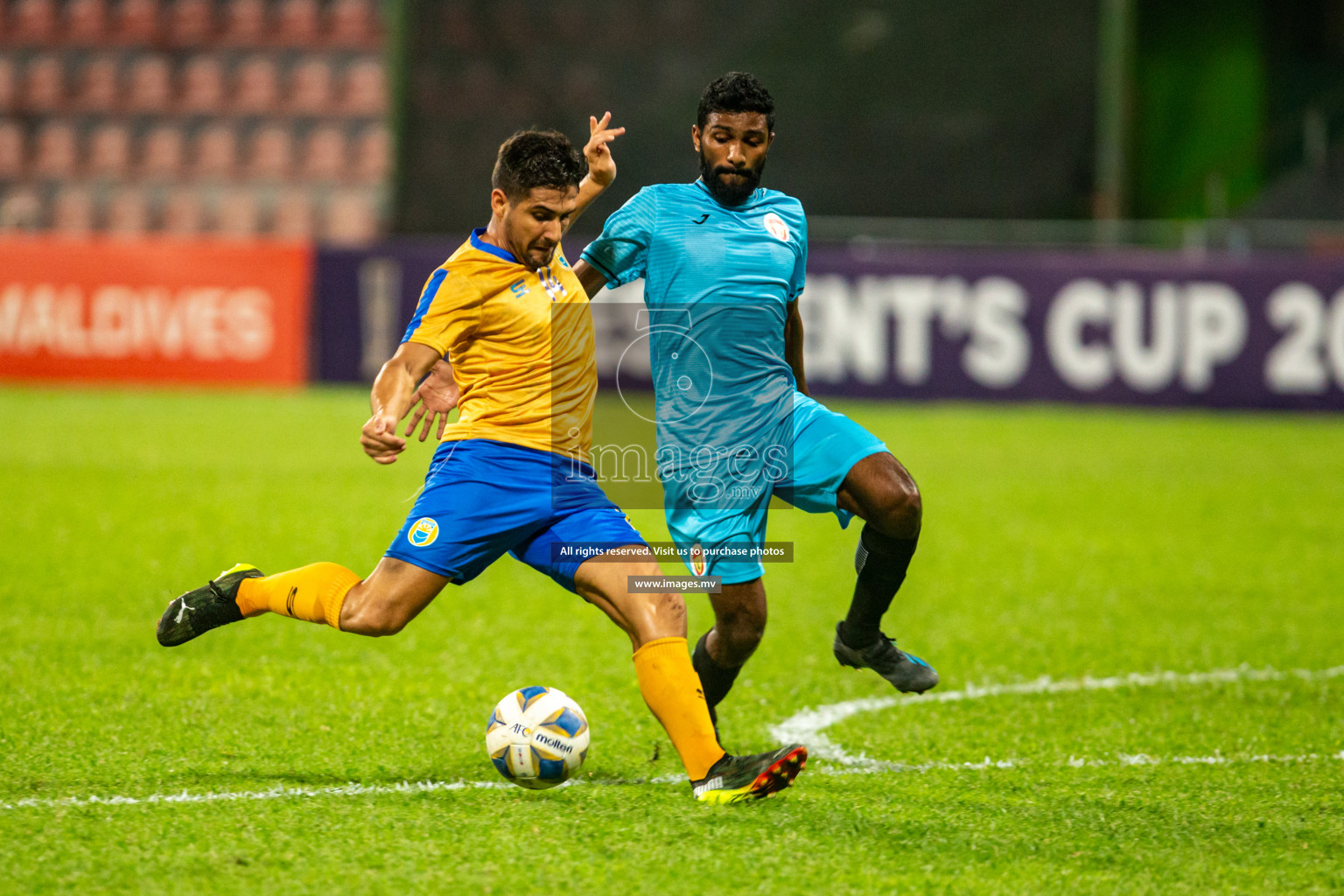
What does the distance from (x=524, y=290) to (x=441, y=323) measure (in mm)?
271

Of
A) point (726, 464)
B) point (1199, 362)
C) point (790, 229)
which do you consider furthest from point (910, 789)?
point (1199, 362)

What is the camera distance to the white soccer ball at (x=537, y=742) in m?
4.05

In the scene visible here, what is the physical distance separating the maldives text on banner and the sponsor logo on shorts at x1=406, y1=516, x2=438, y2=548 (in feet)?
40.1

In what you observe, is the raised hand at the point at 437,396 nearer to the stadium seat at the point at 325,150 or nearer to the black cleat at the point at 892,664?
the black cleat at the point at 892,664

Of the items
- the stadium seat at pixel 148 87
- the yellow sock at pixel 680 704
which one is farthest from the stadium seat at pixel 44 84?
the yellow sock at pixel 680 704

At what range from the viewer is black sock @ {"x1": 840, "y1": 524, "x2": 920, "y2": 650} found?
4531 mm

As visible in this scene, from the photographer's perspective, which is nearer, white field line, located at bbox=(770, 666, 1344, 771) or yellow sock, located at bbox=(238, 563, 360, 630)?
yellow sock, located at bbox=(238, 563, 360, 630)

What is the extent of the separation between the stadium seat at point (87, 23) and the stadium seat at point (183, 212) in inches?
100.0

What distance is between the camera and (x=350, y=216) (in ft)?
65.5

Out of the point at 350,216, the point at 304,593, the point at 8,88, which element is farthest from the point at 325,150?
the point at 304,593

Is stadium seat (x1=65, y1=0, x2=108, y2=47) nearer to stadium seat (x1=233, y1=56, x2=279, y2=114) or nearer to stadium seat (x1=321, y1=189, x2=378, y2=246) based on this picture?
stadium seat (x1=233, y1=56, x2=279, y2=114)

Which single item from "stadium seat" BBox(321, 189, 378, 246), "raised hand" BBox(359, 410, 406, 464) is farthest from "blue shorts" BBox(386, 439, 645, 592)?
"stadium seat" BBox(321, 189, 378, 246)

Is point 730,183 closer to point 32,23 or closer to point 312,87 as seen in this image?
point 312,87

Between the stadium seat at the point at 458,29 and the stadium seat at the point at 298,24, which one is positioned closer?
the stadium seat at the point at 458,29
